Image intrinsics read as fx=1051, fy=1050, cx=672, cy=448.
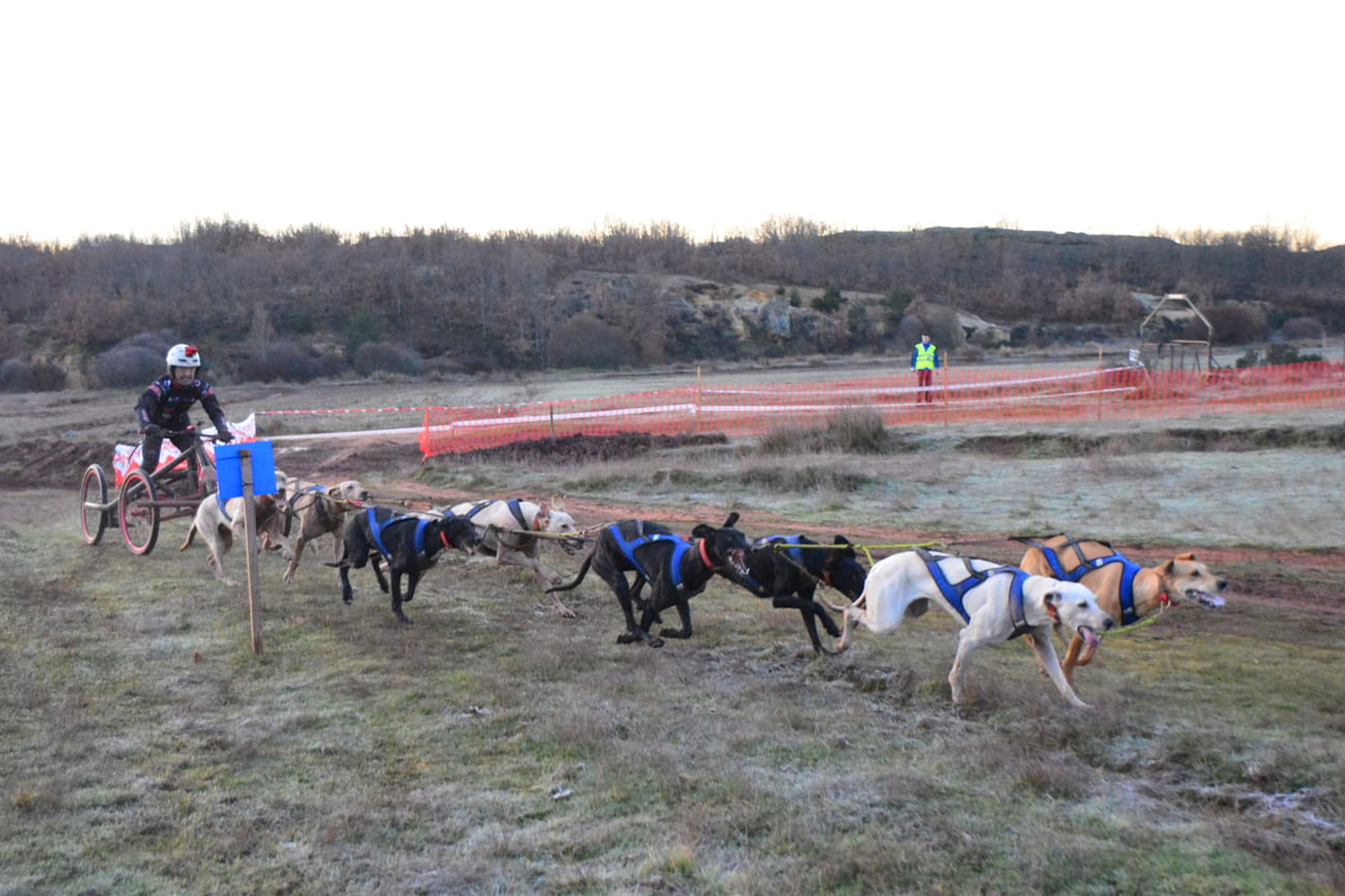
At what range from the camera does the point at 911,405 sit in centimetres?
2372

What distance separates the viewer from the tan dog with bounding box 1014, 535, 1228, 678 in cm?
602

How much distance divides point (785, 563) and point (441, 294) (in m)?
60.2

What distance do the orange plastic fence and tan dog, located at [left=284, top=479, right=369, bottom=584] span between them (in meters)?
10.2

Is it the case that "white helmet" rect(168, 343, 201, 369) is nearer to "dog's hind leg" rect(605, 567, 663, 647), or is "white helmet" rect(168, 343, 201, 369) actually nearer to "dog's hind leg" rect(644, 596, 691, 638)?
"dog's hind leg" rect(605, 567, 663, 647)

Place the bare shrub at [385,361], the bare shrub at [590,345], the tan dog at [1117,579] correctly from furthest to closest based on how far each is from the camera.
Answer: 1. the bare shrub at [590,345]
2. the bare shrub at [385,361]
3. the tan dog at [1117,579]

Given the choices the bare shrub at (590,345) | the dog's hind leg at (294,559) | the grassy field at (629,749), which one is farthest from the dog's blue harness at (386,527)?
the bare shrub at (590,345)

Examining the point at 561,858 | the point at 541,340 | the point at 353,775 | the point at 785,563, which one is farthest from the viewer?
the point at 541,340

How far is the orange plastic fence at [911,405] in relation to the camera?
22.4 metres

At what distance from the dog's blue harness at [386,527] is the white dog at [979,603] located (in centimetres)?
372

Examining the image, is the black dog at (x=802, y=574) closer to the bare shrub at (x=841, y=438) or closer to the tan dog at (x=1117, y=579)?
the tan dog at (x=1117, y=579)

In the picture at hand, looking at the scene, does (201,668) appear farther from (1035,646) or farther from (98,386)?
(98,386)

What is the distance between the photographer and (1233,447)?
17812 mm

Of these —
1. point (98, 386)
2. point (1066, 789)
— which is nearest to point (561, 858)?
point (1066, 789)

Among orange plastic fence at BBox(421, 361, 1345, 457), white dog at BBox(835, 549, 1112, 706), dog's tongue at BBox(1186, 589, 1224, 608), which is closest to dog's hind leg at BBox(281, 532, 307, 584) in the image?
white dog at BBox(835, 549, 1112, 706)
